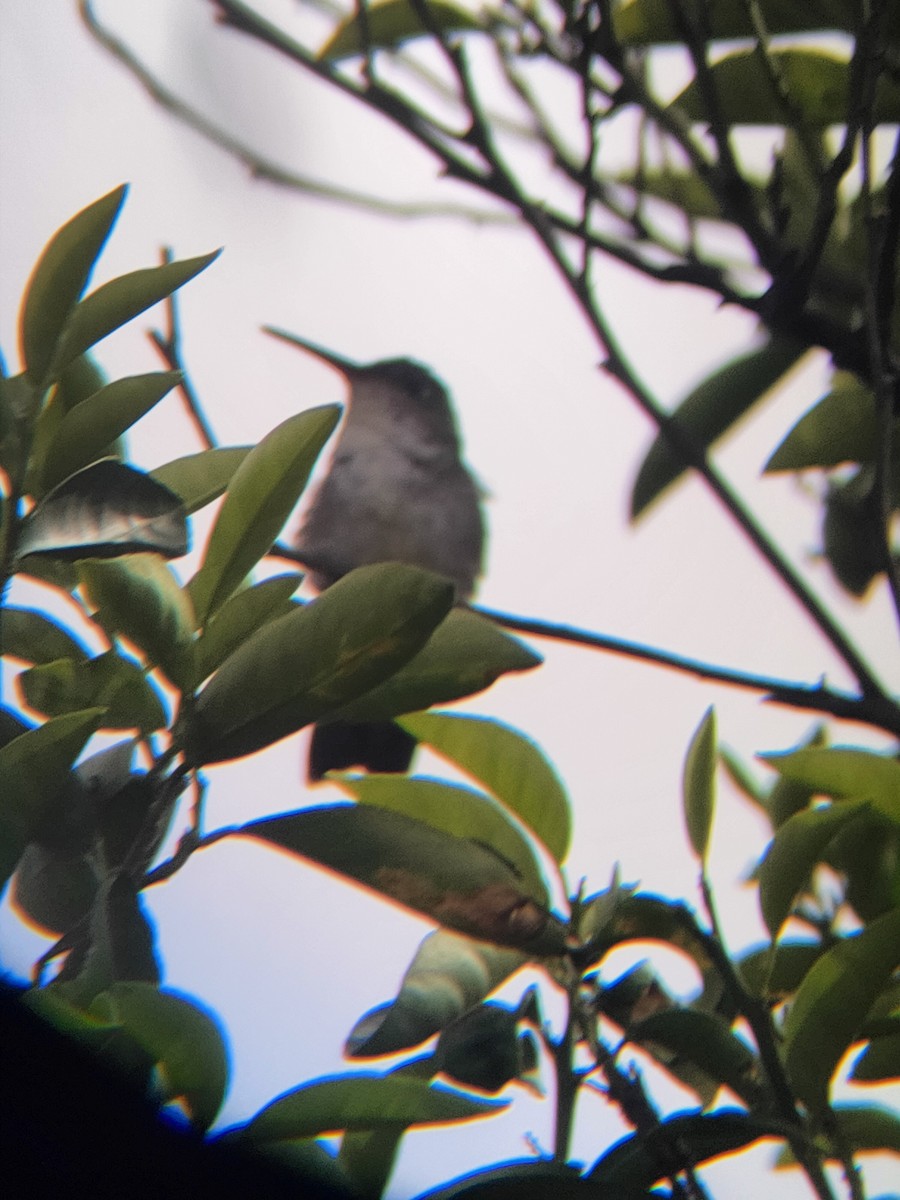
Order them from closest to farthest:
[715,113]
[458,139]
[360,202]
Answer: [715,113] → [458,139] → [360,202]

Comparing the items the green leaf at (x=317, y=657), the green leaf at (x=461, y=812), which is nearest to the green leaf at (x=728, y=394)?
the green leaf at (x=461, y=812)

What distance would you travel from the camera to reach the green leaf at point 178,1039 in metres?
0.69

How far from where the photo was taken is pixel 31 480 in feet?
2.88

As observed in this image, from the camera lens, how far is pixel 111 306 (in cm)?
89

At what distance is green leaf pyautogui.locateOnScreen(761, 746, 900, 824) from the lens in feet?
3.43

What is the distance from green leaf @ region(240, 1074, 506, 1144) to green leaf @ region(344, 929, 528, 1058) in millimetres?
97

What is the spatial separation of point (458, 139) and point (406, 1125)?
2.96 feet

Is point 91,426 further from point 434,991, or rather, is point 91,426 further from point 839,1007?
point 839,1007

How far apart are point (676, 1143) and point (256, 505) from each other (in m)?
0.52

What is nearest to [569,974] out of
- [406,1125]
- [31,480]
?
[406,1125]

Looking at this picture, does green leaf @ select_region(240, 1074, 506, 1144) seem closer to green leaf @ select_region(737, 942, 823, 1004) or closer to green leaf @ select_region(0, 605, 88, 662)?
green leaf @ select_region(0, 605, 88, 662)

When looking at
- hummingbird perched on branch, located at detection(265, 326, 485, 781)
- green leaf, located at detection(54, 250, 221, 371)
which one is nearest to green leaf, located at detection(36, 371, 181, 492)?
green leaf, located at detection(54, 250, 221, 371)

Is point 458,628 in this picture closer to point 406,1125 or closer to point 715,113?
point 406,1125

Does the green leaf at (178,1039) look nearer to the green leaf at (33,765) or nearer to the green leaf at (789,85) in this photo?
the green leaf at (33,765)
